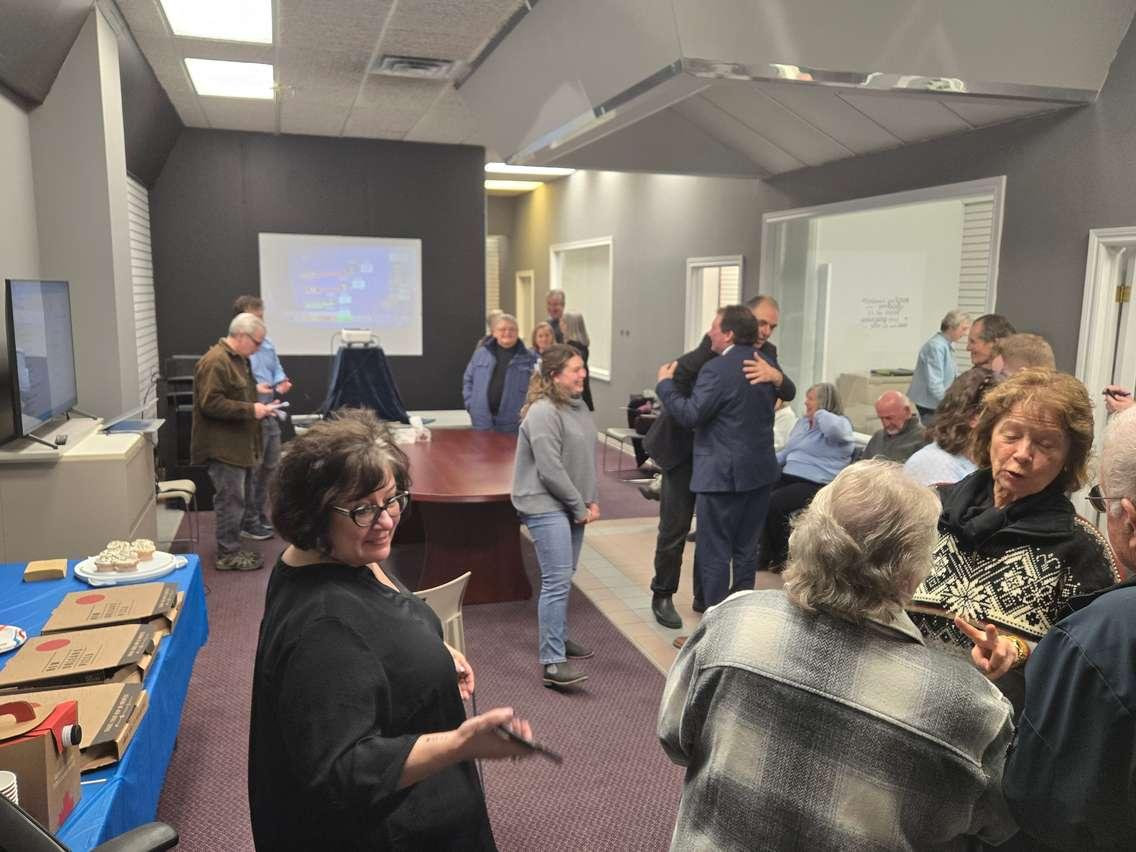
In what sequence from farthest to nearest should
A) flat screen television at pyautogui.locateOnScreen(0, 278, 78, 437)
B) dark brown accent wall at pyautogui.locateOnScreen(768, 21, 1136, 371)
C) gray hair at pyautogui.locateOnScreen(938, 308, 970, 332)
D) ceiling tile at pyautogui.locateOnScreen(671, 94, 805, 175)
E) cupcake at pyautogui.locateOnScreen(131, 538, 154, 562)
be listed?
1. ceiling tile at pyautogui.locateOnScreen(671, 94, 805, 175)
2. gray hair at pyautogui.locateOnScreen(938, 308, 970, 332)
3. dark brown accent wall at pyautogui.locateOnScreen(768, 21, 1136, 371)
4. flat screen television at pyautogui.locateOnScreen(0, 278, 78, 437)
5. cupcake at pyautogui.locateOnScreen(131, 538, 154, 562)

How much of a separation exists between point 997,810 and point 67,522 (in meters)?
3.83

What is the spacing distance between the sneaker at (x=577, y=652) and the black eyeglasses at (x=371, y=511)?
2.55m

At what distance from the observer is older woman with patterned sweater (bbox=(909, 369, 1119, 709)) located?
151cm

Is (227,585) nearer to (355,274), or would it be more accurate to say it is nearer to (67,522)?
(67,522)

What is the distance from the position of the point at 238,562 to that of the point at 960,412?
4.02 m

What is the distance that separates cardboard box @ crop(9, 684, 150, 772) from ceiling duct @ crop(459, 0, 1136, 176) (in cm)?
301

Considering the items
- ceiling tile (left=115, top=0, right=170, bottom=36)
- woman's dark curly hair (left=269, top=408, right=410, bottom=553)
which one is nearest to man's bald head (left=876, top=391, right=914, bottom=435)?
woman's dark curly hair (left=269, top=408, right=410, bottom=553)

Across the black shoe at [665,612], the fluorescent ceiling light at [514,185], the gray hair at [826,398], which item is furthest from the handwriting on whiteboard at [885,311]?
the fluorescent ceiling light at [514,185]

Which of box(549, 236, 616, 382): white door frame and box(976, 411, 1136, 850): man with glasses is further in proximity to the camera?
box(549, 236, 616, 382): white door frame

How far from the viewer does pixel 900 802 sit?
1.13 metres

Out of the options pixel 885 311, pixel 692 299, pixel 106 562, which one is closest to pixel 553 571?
pixel 106 562

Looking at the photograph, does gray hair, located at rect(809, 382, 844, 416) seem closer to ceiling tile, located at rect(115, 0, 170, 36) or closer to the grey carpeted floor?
the grey carpeted floor

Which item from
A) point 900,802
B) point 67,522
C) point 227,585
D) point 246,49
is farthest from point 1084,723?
point 246,49

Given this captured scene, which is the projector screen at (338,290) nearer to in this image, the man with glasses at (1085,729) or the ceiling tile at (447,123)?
the ceiling tile at (447,123)
